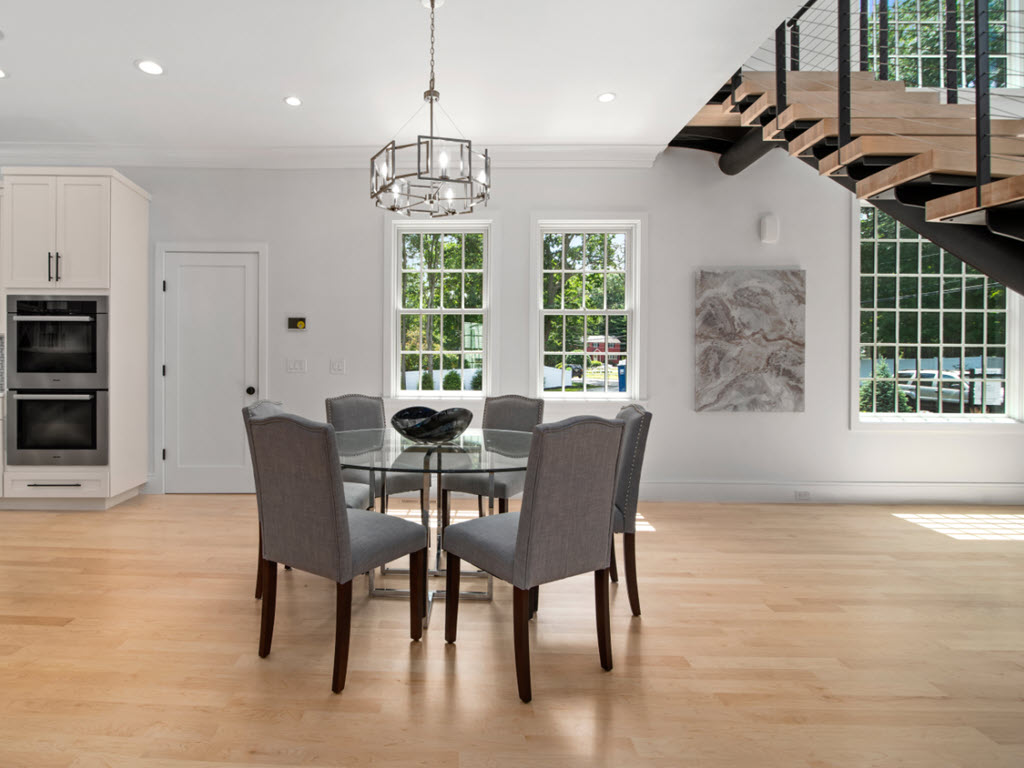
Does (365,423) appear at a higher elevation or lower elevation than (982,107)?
lower

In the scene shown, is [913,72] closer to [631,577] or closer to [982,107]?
[982,107]

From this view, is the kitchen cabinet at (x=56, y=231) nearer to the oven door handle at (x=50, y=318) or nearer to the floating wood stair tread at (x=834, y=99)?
the oven door handle at (x=50, y=318)

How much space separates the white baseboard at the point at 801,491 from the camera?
4.84m

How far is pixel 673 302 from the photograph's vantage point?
192 inches

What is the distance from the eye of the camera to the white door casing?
4.89 m

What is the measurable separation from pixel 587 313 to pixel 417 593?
10.3 ft

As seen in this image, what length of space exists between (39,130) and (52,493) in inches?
107

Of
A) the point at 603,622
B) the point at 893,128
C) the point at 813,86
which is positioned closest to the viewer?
the point at 603,622

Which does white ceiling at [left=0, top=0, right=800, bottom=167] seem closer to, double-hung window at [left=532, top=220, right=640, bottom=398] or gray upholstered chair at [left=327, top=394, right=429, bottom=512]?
double-hung window at [left=532, top=220, right=640, bottom=398]

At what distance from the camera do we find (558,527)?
6.90ft

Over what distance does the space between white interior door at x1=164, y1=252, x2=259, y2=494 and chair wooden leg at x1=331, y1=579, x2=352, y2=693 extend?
3248 mm

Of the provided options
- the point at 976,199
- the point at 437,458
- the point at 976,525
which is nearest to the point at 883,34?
the point at 976,199

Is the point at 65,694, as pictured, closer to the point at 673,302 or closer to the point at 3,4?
the point at 3,4

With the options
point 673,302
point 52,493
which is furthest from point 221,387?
point 673,302
